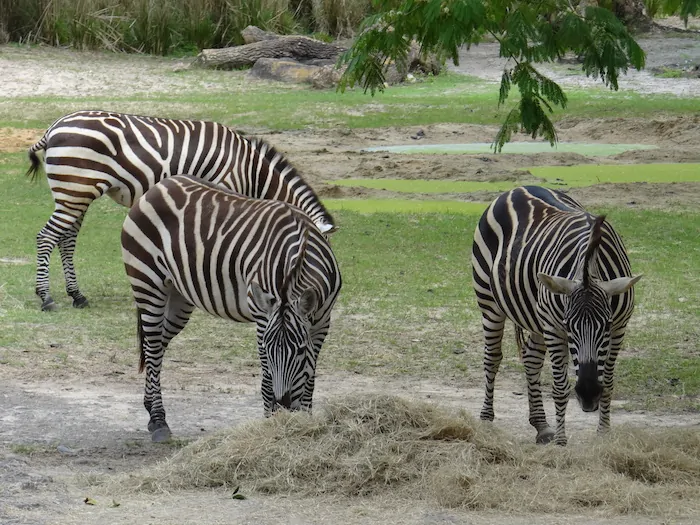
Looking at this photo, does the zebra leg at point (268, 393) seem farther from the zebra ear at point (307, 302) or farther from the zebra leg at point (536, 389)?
the zebra leg at point (536, 389)

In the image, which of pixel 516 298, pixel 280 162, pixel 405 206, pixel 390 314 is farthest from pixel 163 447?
pixel 405 206

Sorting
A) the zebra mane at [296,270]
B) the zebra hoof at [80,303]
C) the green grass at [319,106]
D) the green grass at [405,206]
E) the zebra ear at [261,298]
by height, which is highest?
the zebra mane at [296,270]

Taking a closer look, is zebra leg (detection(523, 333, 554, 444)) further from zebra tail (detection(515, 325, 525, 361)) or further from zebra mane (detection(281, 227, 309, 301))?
zebra mane (detection(281, 227, 309, 301))

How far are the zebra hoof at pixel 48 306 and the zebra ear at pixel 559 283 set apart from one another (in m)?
5.94

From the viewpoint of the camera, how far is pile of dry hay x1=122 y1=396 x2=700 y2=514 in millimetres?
5789

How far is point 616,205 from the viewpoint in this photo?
1566 cm

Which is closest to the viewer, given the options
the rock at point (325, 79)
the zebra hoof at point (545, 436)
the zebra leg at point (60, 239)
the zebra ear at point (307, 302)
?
the zebra ear at point (307, 302)

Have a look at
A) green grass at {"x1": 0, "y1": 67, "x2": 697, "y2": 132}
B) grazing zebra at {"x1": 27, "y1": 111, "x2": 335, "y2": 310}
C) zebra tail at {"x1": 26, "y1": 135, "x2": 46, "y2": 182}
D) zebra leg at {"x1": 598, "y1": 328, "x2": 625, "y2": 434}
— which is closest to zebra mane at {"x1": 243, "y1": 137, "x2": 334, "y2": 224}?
grazing zebra at {"x1": 27, "y1": 111, "x2": 335, "y2": 310}

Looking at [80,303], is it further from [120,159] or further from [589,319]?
[589,319]

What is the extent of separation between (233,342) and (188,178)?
2.50 meters

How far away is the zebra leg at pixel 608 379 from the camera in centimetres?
674

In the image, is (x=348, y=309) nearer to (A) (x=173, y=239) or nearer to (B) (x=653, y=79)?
(A) (x=173, y=239)

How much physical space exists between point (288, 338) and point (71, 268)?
17.2ft

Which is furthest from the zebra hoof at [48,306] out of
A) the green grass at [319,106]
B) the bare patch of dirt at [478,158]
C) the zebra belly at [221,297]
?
the green grass at [319,106]
